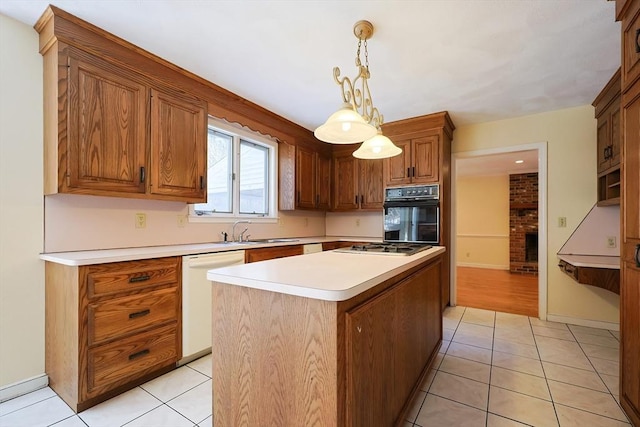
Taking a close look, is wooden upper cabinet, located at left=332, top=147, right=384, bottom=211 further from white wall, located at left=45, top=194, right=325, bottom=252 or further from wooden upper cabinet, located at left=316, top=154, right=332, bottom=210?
white wall, located at left=45, top=194, right=325, bottom=252

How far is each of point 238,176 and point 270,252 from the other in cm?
110

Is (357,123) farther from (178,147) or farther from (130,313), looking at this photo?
(130,313)

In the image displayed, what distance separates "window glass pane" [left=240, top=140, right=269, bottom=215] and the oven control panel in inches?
64.4

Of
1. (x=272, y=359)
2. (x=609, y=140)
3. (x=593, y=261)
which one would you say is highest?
(x=609, y=140)

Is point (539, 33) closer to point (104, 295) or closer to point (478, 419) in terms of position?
point (478, 419)

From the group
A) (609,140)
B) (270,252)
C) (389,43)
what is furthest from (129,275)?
(609,140)

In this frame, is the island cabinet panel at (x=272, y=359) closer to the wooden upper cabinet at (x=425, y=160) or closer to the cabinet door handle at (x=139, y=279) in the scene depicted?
the cabinet door handle at (x=139, y=279)


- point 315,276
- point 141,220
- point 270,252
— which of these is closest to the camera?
point 315,276

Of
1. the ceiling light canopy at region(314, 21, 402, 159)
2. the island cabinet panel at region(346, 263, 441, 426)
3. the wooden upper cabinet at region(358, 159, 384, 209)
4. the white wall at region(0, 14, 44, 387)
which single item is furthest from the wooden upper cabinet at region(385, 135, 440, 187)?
the white wall at region(0, 14, 44, 387)

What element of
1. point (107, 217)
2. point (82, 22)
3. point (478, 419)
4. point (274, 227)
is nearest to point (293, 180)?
point (274, 227)

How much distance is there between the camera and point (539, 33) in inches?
75.3

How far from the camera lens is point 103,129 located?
192cm

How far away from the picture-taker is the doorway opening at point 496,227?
16.6ft

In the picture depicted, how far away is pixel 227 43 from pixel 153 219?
152cm
